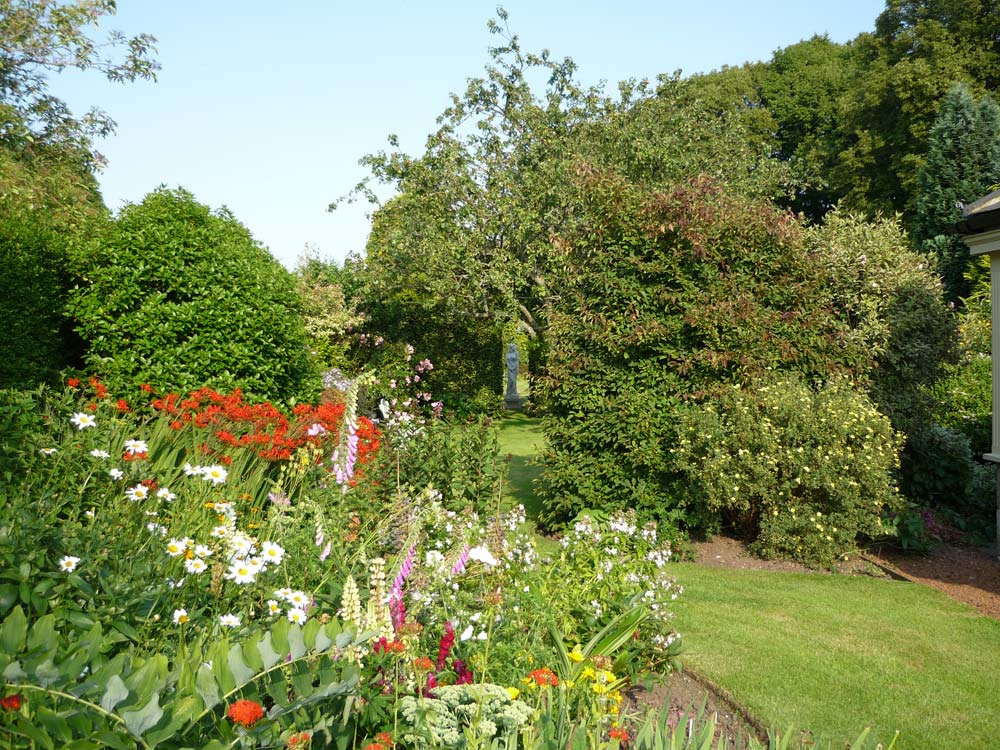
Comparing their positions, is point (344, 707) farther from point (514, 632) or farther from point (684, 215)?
point (684, 215)

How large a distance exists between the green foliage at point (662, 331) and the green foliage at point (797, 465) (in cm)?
42

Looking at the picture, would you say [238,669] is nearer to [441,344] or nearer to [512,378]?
[441,344]

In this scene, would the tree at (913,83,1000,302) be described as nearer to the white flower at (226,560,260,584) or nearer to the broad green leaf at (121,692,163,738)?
the white flower at (226,560,260,584)

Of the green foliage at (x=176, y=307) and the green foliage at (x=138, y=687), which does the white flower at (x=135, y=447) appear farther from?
the green foliage at (x=176, y=307)

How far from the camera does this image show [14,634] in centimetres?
167

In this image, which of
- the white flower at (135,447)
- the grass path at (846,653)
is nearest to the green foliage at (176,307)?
the white flower at (135,447)

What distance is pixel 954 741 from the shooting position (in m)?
4.15

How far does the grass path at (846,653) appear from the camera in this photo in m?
4.32

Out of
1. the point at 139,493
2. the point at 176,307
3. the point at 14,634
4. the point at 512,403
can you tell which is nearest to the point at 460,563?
the point at 139,493

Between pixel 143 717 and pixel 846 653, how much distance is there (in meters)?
4.99

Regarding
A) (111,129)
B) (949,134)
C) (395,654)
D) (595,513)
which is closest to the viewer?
(395,654)

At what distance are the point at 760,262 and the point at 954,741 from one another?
5023 mm

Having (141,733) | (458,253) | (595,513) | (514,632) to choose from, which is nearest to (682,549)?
(595,513)

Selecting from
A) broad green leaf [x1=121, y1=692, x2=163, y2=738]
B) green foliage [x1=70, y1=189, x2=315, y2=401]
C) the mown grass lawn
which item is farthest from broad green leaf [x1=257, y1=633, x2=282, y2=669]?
green foliage [x1=70, y1=189, x2=315, y2=401]
